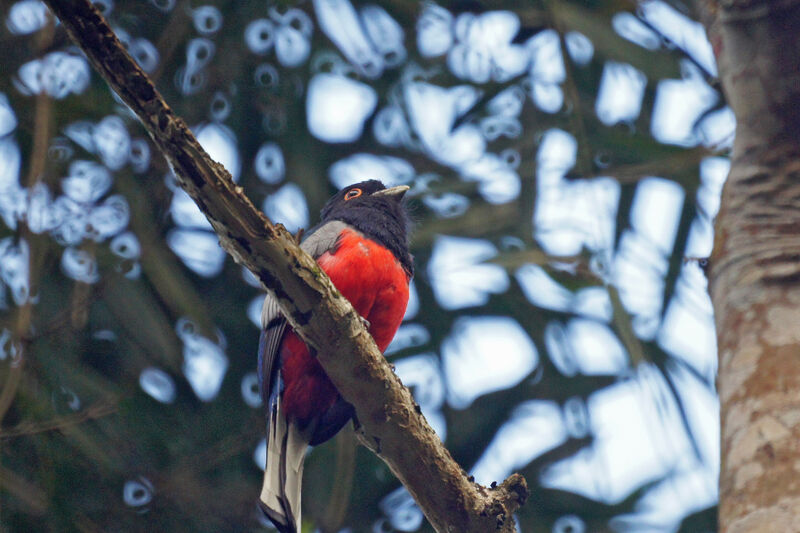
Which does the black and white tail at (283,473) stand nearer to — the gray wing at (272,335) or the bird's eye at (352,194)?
the gray wing at (272,335)

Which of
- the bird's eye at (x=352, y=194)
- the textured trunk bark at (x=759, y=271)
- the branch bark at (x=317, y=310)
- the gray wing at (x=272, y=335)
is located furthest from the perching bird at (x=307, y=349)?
the textured trunk bark at (x=759, y=271)

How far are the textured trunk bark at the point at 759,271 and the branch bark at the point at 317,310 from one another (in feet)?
2.37

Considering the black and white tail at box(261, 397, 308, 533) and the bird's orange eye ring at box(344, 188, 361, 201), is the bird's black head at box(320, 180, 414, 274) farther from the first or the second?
the black and white tail at box(261, 397, 308, 533)

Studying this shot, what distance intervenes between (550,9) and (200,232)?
2.45m

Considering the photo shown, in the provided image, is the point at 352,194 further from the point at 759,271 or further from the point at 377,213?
the point at 759,271

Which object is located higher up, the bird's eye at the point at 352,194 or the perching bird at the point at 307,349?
the bird's eye at the point at 352,194

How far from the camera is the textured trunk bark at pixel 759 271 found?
2391 mm

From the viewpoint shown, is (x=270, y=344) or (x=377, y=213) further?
(x=377, y=213)

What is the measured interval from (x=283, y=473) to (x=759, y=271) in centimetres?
178

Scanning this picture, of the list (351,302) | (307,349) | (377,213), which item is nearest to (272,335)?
(307,349)

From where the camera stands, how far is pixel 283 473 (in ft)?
10.6

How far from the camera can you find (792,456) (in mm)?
Result: 2354

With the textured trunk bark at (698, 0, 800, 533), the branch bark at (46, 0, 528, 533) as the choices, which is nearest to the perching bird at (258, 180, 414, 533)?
the branch bark at (46, 0, 528, 533)

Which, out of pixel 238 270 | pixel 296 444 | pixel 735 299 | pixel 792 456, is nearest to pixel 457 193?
pixel 238 270
